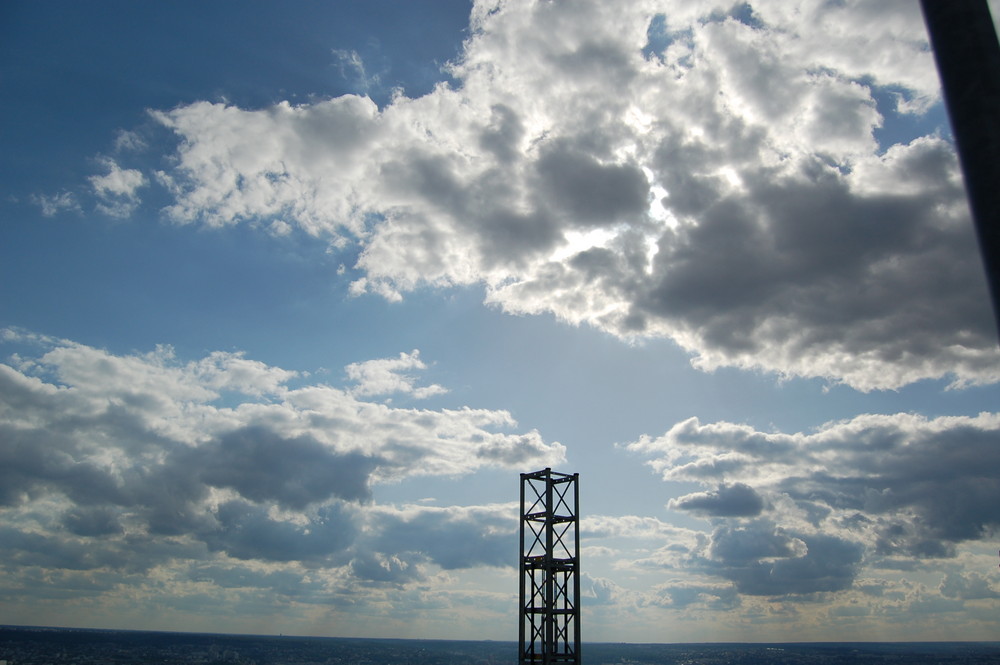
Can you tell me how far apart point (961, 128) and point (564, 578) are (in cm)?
2385

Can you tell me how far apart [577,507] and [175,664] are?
729 feet

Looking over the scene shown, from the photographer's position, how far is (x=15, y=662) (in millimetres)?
191375

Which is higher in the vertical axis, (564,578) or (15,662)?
(564,578)

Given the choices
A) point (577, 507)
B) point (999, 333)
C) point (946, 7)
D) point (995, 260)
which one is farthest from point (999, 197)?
point (577, 507)

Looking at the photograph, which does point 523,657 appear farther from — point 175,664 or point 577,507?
point 175,664

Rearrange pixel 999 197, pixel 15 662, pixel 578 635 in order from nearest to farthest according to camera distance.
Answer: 1. pixel 999 197
2. pixel 578 635
3. pixel 15 662

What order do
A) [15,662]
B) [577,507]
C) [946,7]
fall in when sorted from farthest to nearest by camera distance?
[15,662]
[577,507]
[946,7]

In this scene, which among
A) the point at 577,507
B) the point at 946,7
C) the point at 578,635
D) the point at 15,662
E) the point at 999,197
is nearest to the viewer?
the point at 999,197

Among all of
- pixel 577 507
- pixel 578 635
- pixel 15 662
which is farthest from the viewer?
pixel 15 662

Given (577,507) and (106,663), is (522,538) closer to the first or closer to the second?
(577,507)

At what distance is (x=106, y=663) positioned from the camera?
19775cm

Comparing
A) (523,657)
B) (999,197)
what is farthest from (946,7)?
(523,657)

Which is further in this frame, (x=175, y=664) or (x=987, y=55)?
(x=175, y=664)

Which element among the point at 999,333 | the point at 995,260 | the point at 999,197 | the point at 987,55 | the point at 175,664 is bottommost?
the point at 175,664
